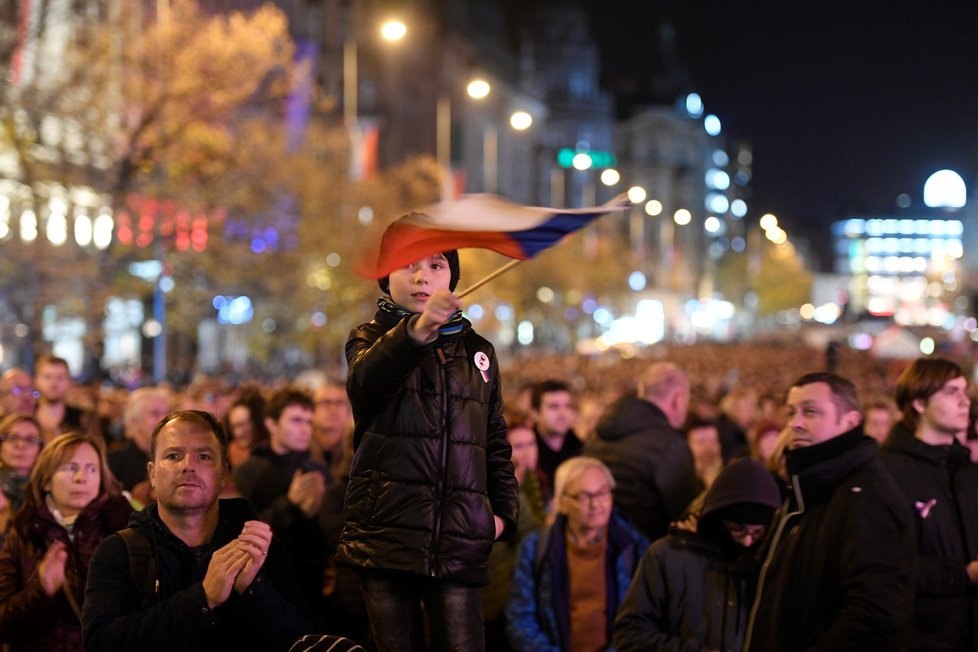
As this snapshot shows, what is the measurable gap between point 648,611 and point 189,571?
8.07 ft

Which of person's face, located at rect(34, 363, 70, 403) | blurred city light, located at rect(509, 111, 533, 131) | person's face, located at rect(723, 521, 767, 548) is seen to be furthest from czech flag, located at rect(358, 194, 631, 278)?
blurred city light, located at rect(509, 111, 533, 131)

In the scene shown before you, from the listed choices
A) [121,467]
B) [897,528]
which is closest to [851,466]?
[897,528]

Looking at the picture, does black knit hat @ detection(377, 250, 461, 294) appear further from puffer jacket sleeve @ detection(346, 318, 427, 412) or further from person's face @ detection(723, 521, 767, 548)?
person's face @ detection(723, 521, 767, 548)

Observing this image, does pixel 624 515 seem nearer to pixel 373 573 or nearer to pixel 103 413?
pixel 373 573

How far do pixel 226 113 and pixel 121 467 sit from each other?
64.2 feet

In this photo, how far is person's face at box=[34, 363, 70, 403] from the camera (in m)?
11.6

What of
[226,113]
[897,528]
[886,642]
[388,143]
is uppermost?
[388,143]

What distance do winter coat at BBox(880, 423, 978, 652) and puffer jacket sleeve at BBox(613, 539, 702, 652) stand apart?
3.40 feet

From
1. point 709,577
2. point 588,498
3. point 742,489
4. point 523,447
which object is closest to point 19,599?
point 588,498

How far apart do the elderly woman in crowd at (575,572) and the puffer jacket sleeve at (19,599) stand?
2.34 m

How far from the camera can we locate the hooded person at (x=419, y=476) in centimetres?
491

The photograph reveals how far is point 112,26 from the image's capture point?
28031 millimetres

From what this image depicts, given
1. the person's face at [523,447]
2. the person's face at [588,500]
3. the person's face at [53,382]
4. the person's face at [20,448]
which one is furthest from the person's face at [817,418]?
the person's face at [53,382]

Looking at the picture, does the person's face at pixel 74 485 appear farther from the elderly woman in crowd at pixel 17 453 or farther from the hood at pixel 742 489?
the hood at pixel 742 489
